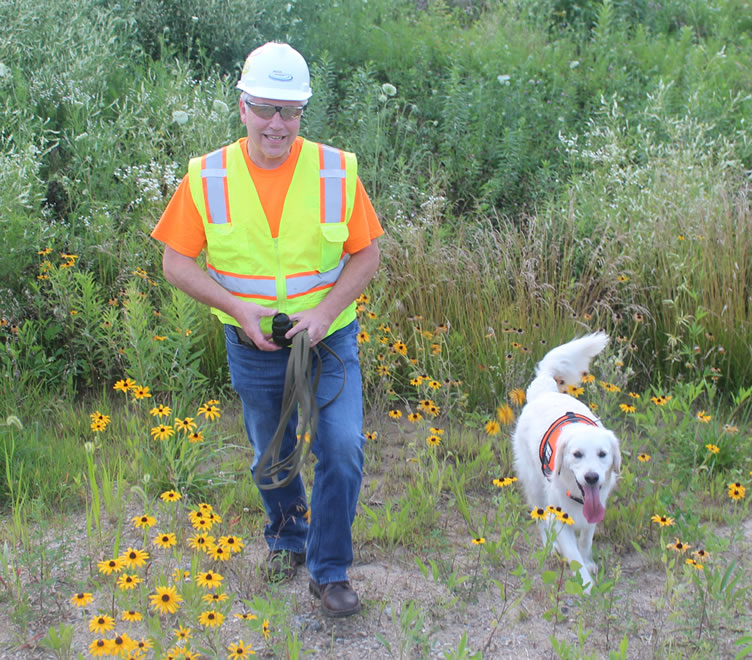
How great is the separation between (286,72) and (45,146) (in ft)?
16.1

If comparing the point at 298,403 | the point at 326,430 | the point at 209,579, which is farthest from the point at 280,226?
the point at 209,579

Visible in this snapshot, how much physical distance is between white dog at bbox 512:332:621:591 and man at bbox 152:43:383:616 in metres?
0.89

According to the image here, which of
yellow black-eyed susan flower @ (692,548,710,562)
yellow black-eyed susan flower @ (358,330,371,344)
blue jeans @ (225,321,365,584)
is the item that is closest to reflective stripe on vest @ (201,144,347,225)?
blue jeans @ (225,321,365,584)

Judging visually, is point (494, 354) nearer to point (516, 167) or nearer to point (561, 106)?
A: point (516, 167)

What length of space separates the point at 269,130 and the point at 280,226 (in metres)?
→ 0.36

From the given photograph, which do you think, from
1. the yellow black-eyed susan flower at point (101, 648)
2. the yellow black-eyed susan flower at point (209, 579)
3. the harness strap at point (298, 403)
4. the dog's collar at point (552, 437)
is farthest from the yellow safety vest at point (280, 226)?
the dog's collar at point (552, 437)

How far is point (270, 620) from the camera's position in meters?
3.07

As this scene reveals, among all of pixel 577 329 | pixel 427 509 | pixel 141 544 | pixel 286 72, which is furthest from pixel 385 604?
pixel 577 329

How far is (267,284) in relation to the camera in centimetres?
325

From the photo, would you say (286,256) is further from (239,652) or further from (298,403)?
(239,652)

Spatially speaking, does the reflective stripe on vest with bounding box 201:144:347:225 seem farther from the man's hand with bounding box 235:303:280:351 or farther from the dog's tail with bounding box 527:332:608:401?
the dog's tail with bounding box 527:332:608:401

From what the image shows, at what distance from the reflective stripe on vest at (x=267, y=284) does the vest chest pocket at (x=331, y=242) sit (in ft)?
0.13

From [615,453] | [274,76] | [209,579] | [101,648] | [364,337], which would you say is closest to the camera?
[101,648]

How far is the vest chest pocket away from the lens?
325 centimetres
